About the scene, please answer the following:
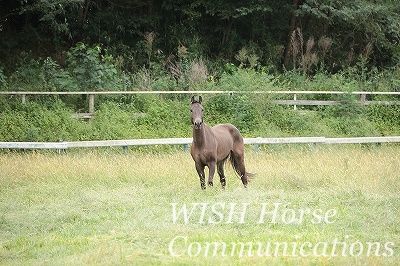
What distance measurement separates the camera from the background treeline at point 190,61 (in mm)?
23312

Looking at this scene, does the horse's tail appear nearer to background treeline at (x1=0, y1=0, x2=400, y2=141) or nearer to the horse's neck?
the horse's neck

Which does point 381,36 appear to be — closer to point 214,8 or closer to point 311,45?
point 311,45

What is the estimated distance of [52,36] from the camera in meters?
29.2

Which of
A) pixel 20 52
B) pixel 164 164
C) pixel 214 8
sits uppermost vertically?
pixel 214 8

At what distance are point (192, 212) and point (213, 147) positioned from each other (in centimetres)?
254

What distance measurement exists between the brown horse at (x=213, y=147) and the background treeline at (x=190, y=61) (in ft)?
27.0

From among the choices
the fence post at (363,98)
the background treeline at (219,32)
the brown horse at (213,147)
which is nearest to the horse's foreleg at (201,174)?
the brown horse at (213,147)

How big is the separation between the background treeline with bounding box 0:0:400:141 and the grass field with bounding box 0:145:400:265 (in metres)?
5.79

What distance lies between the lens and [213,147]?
13.6 metres

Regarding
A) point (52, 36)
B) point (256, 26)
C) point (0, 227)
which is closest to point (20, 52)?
point (52, 36)

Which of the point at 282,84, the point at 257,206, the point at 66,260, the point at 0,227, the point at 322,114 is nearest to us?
the point at 66,260

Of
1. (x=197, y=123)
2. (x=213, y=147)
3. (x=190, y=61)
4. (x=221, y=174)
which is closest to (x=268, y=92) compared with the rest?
(x=190, y=61)

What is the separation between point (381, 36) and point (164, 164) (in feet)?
58.7

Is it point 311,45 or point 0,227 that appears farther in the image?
point 311,45
